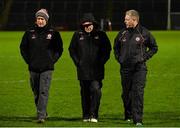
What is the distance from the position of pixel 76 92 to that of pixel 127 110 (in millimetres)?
5287

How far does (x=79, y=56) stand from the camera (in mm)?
11742

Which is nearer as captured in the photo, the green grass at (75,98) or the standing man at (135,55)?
the standing man at (135,55)

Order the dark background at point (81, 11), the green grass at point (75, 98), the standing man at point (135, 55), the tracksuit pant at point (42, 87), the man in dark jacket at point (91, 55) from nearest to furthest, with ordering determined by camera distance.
Result: the standing man at point (135, 55) → the tracksuit pant at point (42, 87) → the man in dark jacket at point (91, 55) → the green grass at point (75, 98) → the dark background at point (81, 11)

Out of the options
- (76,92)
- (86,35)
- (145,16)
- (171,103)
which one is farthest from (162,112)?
(145,16)

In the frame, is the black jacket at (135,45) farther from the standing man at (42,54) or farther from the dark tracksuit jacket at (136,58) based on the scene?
the standing man at (42,54)

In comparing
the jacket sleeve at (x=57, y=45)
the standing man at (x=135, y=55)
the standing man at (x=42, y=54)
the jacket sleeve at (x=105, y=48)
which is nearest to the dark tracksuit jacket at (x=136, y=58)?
the standing man at (x=135, y=55)

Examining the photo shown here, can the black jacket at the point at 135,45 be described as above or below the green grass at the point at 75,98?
above

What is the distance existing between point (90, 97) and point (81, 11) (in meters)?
59.4

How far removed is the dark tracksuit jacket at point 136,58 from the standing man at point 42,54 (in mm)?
1124

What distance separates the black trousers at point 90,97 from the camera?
1166 centimetres

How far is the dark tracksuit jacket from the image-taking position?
11.2 meters

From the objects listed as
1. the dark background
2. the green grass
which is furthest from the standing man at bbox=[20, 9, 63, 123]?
the dark background

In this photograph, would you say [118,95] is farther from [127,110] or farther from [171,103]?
[127,110]

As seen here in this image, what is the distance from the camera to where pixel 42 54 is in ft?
38.1
